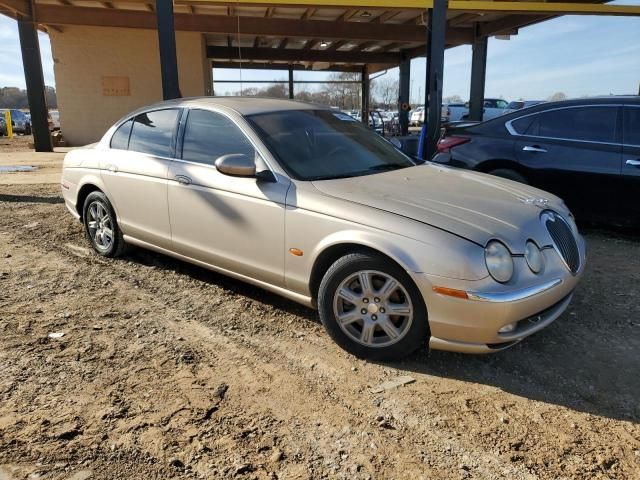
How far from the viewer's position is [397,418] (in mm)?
2676

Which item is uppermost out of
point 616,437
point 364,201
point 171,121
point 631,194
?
point 171,121

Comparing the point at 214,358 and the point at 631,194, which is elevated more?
the point at 631,194

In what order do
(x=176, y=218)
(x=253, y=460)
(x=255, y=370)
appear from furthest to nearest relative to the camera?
(x=176, y=218), (x=255, y=370), (x=253, y=460)

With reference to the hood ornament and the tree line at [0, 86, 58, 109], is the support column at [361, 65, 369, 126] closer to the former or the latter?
the hood ornament

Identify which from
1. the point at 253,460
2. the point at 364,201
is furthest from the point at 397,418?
the point at 364,201

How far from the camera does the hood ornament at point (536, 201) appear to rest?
349 centimetres

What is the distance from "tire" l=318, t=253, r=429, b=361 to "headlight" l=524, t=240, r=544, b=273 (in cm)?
66

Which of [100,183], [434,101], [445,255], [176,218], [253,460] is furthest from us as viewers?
[434,101]

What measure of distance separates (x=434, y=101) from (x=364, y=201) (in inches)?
248

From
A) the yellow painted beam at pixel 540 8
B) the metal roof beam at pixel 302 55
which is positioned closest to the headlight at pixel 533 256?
the yellow painted beam at pixel 540 8

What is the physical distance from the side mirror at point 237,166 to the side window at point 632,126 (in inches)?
169

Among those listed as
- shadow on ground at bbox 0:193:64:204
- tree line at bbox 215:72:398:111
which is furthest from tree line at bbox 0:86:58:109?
shadow on ground at bbox 0:193:64:204

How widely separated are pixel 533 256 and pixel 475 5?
8204 mm

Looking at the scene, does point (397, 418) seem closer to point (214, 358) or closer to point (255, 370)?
point (255, 370)
